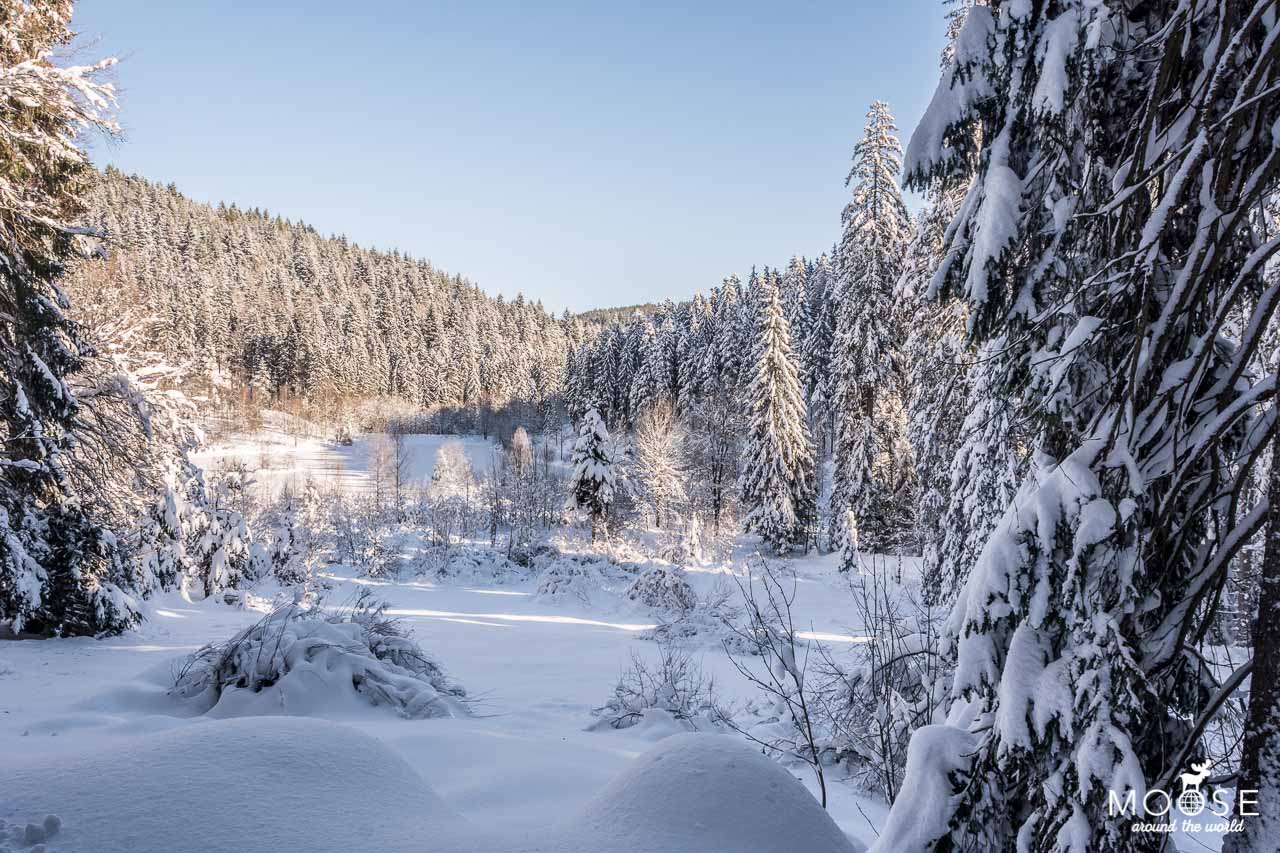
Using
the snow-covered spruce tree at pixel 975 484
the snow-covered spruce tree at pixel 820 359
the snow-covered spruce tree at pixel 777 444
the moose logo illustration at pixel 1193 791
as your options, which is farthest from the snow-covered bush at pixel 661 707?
the snow-covered spruce tree at pixel 820 359

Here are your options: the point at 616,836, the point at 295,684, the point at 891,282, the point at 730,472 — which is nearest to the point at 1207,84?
the point at 616,836

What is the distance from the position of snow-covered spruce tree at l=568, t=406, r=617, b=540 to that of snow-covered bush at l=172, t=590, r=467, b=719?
21.8 metres

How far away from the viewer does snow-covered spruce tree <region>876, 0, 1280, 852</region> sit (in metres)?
1.92

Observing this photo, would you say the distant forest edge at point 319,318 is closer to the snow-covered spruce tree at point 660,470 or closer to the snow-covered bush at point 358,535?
the snow-covered bush at point 358,535

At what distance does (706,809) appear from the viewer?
293 cm

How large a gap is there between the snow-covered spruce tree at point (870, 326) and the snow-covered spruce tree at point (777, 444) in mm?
3151

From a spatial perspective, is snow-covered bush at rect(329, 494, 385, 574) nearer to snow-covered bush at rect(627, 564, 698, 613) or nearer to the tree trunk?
snow-covered bush at rect(627, 564, 698, 613)

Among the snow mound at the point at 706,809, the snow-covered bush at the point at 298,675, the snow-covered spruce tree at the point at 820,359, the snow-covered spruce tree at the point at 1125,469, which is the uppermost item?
the snow-covered spruce tree at the point at 820,359

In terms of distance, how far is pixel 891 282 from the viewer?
79.3 ft

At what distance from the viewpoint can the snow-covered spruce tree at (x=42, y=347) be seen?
763 centimetres

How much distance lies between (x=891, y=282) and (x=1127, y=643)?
24.5 metres

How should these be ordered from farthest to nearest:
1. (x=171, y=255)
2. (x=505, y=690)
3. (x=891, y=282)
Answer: (x=171, y=255)
(x=891, y=282)
(x=505, y=690)

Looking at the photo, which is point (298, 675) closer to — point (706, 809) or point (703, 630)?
point (706, 809)

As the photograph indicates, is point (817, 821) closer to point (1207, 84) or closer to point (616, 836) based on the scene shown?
point (616, 836)
